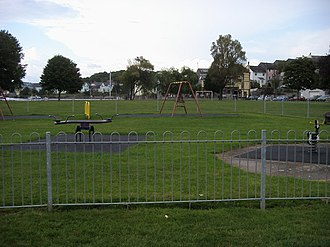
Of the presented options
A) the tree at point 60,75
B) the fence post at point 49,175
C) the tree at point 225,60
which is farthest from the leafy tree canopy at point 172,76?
the fence post at point 49,175

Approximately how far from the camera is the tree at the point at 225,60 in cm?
8539

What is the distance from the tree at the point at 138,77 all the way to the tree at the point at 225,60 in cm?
1407

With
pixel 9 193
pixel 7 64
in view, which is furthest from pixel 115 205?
pixel 7 64

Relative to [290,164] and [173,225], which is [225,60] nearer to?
[290,164]

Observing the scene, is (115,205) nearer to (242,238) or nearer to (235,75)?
(242,238)

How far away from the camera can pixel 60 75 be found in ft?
265

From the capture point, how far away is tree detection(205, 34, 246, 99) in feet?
280

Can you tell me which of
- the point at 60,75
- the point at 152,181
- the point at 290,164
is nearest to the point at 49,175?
the point at 152,181

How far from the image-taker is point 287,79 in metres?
85.8

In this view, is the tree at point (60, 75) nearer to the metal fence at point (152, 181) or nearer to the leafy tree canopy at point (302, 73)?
the leafy tree canopy at point (302, 73)

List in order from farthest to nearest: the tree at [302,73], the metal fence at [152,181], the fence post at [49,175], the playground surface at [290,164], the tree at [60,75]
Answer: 1. the tree at [302,73]
2. the tree at [60,75]
3. the playground surface at [290,164]
4. the metal fence at [152,181]
5. the fence post at [49,175]

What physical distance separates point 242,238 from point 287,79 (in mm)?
85351

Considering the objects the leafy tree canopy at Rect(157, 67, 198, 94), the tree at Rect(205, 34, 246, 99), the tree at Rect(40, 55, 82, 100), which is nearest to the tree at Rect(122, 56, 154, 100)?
the leafy tree canopy at Rect(157, 67, 198, 94)

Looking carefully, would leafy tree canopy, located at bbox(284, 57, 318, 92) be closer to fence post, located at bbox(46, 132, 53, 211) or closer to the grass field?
the grass field
